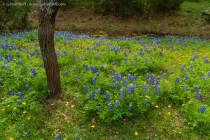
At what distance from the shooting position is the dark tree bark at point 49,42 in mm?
2869

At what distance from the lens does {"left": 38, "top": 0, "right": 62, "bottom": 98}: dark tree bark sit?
2869mm

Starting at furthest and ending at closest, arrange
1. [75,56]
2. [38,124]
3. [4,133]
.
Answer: [75,56]
[38,124]
[4,133]

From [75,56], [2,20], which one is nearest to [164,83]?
[75,56]

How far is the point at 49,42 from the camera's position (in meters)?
3.22

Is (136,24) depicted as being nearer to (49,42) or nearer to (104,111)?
(49,42)

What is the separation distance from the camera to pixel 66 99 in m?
4.01

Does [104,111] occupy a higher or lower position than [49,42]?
lower

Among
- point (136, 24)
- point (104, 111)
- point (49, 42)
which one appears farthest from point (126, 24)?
point (104, 111)

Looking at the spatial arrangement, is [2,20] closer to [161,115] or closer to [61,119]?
[61,119]

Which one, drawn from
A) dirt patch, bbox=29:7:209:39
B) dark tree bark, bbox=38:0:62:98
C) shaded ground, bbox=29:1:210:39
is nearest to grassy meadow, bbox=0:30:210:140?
dark tree bark, bbox=38:0:62:98

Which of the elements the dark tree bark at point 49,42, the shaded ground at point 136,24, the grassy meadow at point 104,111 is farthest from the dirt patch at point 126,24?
the dark tree bark at point 49,42

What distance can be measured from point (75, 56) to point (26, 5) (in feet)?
28.3

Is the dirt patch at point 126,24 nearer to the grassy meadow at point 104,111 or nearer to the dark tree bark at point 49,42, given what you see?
the grassy meadow at point 104,111

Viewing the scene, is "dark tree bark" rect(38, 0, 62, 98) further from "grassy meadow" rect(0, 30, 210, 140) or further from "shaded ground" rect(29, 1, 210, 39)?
"shaded ground" rect(29, 1, 210, 39)
